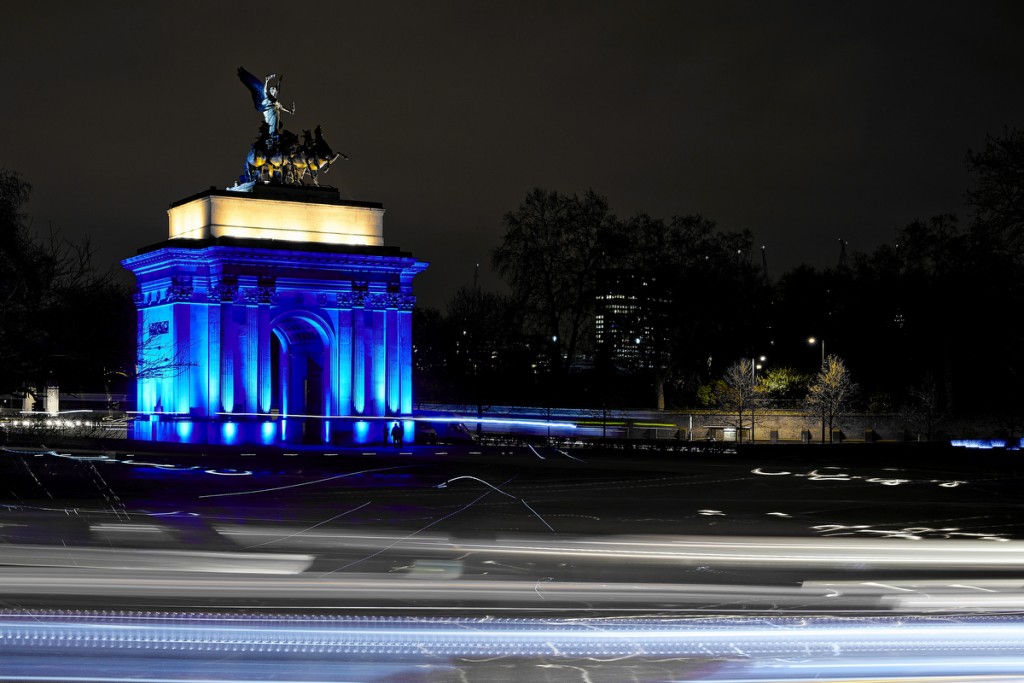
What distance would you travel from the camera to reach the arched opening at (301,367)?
62719 mm

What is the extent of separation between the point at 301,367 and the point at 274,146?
10.7 meters

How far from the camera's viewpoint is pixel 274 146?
61.3 m

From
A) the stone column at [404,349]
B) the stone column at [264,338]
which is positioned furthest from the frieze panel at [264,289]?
the stone column at [404,349]

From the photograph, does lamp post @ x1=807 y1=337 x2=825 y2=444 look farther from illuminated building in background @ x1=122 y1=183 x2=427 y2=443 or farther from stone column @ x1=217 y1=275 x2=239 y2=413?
stone column @ x1=217 y1=275 x2=239 y2=413

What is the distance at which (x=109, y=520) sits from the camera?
21.3 meters

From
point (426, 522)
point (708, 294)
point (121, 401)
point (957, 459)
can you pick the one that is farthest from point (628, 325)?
point (426, 522)

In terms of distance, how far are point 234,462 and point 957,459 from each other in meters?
23.2

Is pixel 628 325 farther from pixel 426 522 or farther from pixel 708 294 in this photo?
pixel 426 522

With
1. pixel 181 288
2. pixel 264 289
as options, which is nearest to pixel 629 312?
pixel 264 289

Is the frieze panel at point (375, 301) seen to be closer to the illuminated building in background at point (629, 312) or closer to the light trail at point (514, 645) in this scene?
the illuminated building in background at point (629, 312)

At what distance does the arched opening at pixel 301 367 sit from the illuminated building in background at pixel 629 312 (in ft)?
65.6

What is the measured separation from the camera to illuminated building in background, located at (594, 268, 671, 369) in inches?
3142

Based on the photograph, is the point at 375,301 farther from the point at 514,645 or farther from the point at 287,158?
the point at 514,645

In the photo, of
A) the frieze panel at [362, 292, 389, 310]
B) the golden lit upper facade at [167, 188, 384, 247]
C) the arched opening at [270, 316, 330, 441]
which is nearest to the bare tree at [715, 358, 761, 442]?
the frieze panel at [362, 292, 389, 310]
